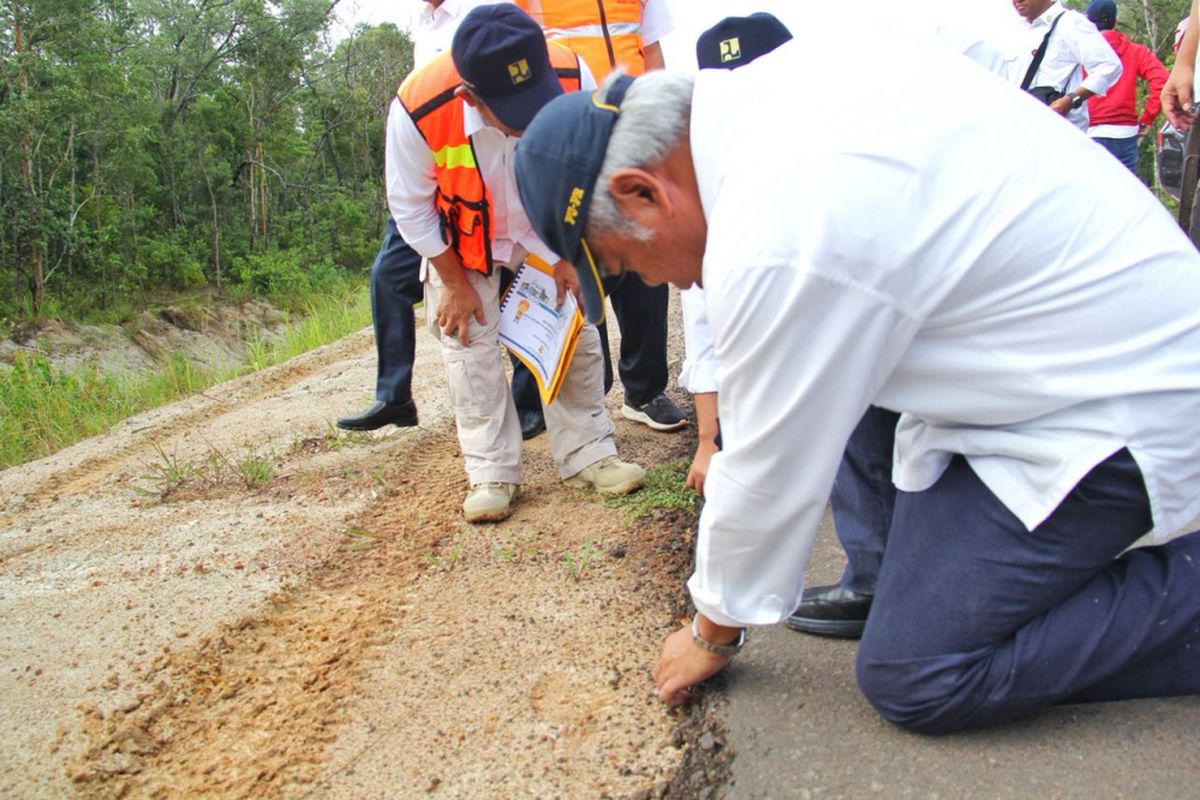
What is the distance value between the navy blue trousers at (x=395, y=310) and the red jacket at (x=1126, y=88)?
3.81 m

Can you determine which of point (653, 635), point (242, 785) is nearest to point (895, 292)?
point (653, 635)

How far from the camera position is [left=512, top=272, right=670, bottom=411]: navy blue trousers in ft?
11.6

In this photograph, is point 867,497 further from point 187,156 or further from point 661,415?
point 187,156

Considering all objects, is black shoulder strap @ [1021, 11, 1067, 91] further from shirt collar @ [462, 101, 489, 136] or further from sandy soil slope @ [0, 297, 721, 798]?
shirt collar @ [462, 101, 489, 136]

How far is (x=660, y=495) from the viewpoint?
3.10m

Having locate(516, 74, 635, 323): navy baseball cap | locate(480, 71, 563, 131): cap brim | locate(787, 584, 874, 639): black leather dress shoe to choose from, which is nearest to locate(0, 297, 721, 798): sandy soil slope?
locate(787, 584, 874, 639): black leather dress shoe

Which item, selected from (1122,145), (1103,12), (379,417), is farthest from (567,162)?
(1103,12)

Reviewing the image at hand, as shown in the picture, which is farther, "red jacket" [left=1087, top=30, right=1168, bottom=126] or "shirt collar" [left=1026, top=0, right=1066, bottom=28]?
"red jacket" [left=1087, top=30, right=1168, bottom=126]

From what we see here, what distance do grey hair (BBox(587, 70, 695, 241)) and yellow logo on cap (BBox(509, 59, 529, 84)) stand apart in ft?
3.53

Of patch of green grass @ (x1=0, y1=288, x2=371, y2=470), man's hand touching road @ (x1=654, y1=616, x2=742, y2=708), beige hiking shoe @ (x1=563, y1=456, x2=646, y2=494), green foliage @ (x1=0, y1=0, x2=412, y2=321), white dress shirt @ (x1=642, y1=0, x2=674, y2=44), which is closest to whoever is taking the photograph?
man's hand touching road @ (x1=654, y1=616, x2=742, y2=708)

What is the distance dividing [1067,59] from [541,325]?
10.4 feet

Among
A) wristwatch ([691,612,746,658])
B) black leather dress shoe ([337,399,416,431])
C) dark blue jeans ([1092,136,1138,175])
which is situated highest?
dark blue jeans ([1092,136,1138,175])

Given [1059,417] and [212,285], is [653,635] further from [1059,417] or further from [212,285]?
[212,285]

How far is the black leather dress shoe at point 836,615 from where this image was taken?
2.22 m
